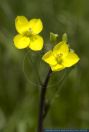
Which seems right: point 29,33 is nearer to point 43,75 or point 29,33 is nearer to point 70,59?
point 70,59

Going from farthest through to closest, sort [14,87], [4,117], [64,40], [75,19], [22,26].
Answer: [75,19] < [14,87] < [4,117] < [22,26] < [64,40]

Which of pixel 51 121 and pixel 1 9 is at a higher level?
pixel 1 9

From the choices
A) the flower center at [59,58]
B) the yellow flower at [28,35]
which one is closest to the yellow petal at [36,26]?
the yellow flower at [28,35]

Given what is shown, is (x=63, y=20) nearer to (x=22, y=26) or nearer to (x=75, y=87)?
(x=75, y=87)

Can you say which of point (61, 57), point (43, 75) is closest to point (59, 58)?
point (61, 57)

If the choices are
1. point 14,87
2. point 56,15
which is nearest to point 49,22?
point 56,15

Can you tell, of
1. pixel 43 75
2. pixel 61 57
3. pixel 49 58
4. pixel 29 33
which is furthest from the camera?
pixel 43 75

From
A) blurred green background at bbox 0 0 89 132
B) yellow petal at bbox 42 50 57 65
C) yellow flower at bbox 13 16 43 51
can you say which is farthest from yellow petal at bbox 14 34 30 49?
blurred green background at bbox 0 0 89 132
